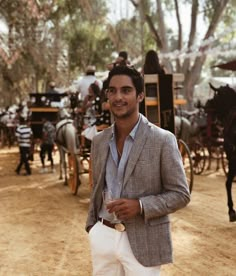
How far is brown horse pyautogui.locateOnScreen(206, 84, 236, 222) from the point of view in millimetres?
8203

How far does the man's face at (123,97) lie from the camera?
2871mm

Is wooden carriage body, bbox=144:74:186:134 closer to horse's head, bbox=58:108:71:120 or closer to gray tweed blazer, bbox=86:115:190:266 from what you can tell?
gray tweed blazer, bbox=86:115:190:266

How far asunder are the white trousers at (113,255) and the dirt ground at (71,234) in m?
2.68

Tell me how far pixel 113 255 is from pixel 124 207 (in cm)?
36

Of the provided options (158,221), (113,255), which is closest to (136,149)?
(158,221)

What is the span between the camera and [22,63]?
116 ft

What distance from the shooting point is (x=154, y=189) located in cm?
279

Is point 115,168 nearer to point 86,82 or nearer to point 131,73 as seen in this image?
point 131,73

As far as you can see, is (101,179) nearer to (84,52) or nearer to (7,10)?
(7,10)

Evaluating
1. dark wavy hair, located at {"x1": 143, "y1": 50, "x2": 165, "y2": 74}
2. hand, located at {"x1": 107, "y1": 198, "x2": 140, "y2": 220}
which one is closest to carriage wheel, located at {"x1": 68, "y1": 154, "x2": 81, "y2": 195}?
dark wavy hair, located at {"x1": 143, "y1": 50, "x2": 165, "y2": 74}

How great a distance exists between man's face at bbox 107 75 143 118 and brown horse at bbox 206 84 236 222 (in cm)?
542

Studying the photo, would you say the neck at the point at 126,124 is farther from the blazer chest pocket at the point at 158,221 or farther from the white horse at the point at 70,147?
the white horse at the point at 70,147

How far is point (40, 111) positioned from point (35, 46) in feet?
28.9

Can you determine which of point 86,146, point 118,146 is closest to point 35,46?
point 86,146
